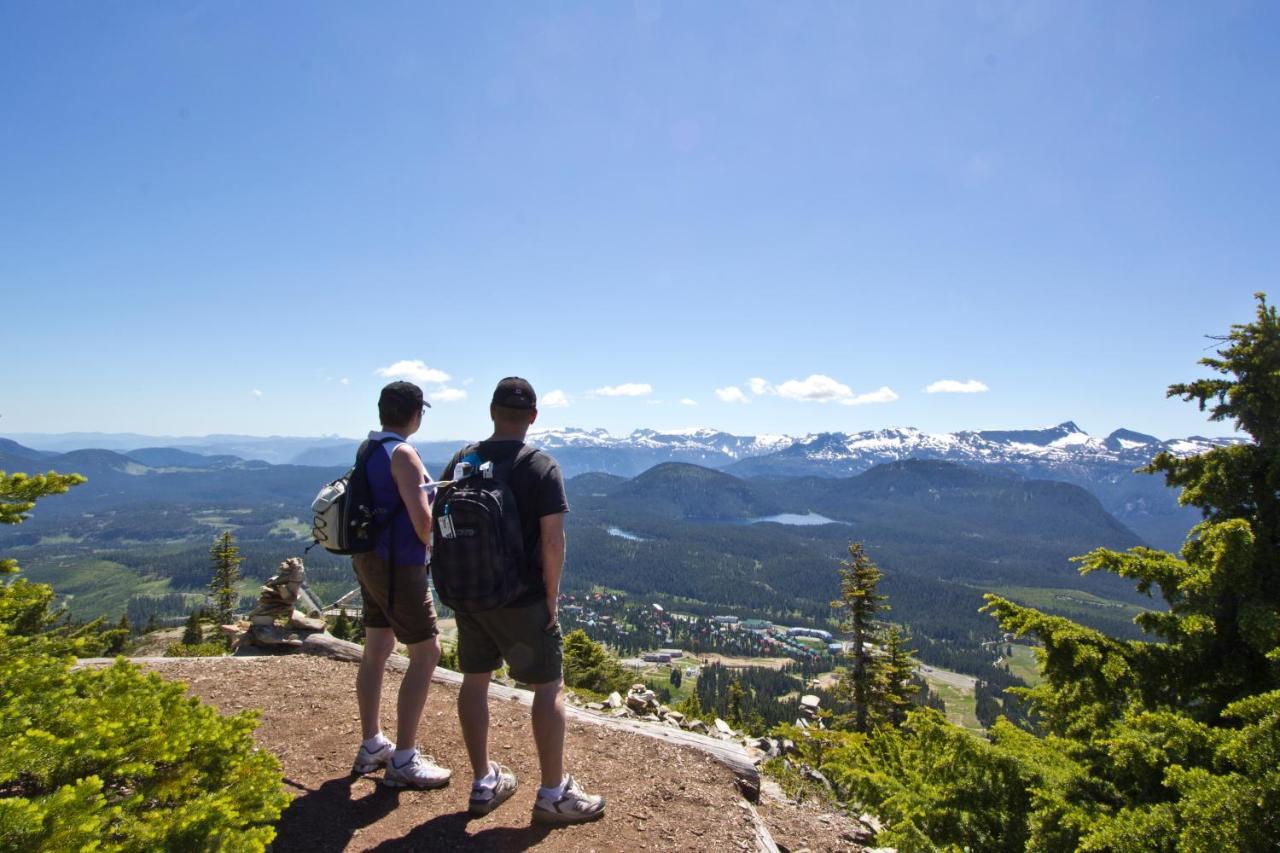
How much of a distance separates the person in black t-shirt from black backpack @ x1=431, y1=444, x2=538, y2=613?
6.1 inches

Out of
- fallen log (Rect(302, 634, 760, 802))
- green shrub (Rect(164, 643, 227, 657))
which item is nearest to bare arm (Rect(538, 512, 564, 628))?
fallen log (Rect(302, 634, 760, 802))

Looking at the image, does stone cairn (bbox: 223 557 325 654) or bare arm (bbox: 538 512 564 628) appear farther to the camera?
stone cairn (bbox: 223 557 325 654)

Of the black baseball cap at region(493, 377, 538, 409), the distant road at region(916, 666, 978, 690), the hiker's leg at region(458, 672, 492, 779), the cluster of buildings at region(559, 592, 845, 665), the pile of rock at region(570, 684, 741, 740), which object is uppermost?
the black baseball cap at region(493, 377, 538, 409)

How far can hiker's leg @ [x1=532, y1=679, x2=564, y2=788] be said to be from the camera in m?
4.42

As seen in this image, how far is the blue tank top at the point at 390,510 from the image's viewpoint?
15.8ft

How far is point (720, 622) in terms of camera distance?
164m

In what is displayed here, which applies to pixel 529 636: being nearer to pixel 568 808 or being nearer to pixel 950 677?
pixel 568 808

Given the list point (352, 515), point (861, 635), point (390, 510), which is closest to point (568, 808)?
point (390, 510)

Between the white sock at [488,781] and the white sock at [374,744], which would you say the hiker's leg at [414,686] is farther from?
the white sock at [488,781]

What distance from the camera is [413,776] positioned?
16.6 feet

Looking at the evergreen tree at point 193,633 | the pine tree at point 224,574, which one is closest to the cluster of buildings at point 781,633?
the pine tree at point 224,574

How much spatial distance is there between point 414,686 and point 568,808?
5.36 feet

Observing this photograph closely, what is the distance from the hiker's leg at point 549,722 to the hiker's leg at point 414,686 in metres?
1.09

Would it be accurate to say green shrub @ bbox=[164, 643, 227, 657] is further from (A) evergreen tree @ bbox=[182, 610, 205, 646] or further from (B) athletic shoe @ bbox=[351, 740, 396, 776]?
(A) evergreen tree @ bbox=[182, 610, 205, 646]
